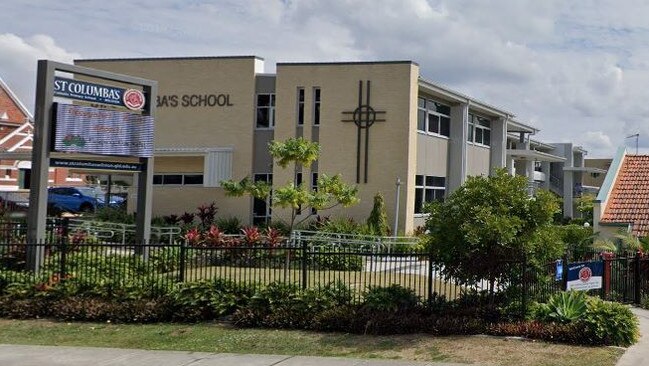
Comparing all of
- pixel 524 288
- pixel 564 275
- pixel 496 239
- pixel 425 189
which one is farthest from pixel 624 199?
pixel 496 239

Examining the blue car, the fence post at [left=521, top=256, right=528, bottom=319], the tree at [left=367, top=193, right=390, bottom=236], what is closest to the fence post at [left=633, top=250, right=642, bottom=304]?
the fence post at [left=521, top=256, right=528, bottom=319]

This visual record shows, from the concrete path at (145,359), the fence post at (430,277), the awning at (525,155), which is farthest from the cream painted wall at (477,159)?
the concrete path at (145,359)

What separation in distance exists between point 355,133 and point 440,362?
64.0 feet

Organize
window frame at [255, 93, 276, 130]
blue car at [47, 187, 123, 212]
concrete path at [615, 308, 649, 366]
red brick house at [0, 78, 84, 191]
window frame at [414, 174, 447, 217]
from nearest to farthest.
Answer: concrete path at [615, 308, 649, 366] < window frame at [255, 93, 276, 130] < window frame at [414, 174, 447, 217] < blue car at [47, 187, 123, 212] < red brick house at [0, 78, 84, 191]

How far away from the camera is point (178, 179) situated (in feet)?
106

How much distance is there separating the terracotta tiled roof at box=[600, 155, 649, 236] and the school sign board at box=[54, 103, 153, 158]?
14.4m

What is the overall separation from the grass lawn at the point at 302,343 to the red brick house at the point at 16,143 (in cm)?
3782

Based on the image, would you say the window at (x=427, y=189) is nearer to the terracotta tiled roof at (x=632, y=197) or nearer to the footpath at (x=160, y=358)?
the terracotta tiled roof at (x=632, y=197)

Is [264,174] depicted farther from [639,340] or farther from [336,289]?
[639,340]

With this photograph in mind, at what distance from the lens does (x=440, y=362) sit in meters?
10.5

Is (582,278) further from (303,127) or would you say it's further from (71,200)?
(71,200)

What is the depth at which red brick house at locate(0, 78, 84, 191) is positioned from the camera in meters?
52.1

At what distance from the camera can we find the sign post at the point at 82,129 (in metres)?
16.8

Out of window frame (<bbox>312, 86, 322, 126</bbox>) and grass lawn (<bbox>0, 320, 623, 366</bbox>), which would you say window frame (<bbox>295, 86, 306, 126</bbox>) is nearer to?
window frame (<bbox>312, 86, 322, 126</bbox>)
